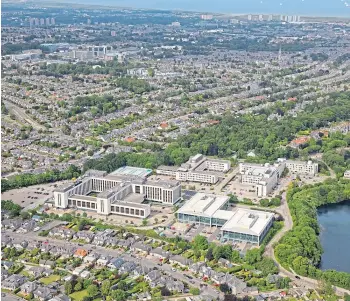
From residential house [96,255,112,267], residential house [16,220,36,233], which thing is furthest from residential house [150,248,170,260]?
residential house [16,220,36,233]

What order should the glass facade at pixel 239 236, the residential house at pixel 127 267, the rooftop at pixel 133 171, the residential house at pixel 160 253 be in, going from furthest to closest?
the rooftop at pixel 133 171
the glass facade at pixel 239 236
the residential house at pixel 160 253
the residential house at pixel 127 267

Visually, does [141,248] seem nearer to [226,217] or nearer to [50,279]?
[50,279]

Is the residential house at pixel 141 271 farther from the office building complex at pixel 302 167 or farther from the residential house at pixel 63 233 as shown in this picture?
the office building complex at pixel 302 167

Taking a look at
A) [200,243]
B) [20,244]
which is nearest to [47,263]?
[20,244]

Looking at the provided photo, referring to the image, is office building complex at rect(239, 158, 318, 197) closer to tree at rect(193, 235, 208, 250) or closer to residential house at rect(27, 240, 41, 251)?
tree at rect(193, 235, 208, 250)

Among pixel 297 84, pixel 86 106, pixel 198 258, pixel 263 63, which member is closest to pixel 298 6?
pixel 263 63


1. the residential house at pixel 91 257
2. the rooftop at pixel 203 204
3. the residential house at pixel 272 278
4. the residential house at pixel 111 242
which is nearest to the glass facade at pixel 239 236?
the rooftop at pixel 203 204

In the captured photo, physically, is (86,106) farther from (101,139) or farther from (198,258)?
(198,258)
